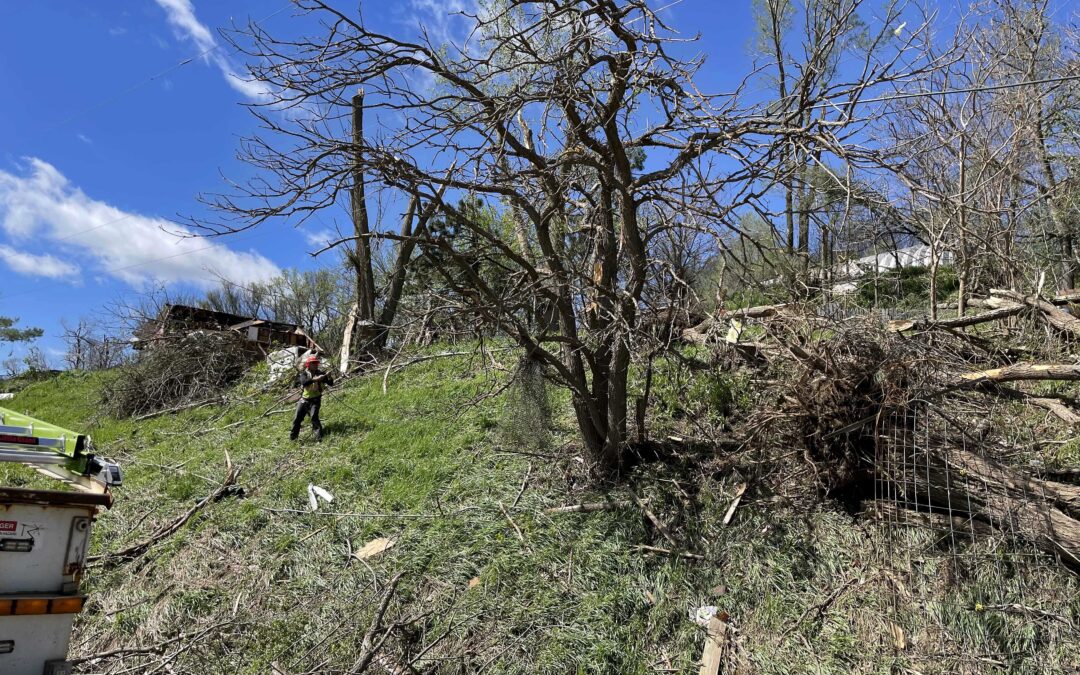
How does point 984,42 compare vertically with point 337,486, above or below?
above

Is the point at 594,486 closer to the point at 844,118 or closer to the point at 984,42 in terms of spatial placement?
the point at 844,118

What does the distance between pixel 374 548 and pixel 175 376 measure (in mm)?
9820

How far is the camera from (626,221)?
266 inches

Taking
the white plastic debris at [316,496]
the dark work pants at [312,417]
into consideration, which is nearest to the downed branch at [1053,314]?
the white plastic debris at [316,496]

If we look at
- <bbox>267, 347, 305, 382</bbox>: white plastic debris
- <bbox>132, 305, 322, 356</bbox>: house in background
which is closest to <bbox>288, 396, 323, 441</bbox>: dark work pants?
<bbox>267, 347, 305, 382</bbox>: white plastic debris

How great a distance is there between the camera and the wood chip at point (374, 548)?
23.5ft

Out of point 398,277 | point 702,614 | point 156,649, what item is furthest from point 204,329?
point 702,614

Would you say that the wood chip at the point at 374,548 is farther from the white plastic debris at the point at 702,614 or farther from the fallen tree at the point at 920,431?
the fallen tree at the point at 920,431

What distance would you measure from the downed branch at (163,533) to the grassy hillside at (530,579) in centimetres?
12

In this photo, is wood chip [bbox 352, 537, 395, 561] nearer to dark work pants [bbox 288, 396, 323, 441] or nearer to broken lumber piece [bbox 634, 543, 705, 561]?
broken lumber piece [bbox 634, 543, 705, 561]

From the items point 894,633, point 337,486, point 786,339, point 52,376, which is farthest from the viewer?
point 52,376

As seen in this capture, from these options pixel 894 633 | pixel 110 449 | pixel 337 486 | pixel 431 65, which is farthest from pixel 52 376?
pixel 894 633

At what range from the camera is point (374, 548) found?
7273 millimetres

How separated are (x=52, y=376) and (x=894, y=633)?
87.7ft
